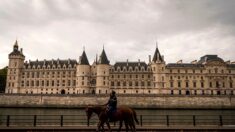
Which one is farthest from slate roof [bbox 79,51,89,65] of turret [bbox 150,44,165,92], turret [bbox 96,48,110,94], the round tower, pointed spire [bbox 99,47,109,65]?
the round tower

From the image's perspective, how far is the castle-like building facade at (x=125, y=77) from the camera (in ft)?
274

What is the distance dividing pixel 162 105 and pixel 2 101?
30.4 metres

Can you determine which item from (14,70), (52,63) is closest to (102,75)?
(52,63)

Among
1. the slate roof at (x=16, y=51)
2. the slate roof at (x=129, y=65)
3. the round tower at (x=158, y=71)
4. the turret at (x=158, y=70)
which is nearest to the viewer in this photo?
the round tower at (x=158, y=71)

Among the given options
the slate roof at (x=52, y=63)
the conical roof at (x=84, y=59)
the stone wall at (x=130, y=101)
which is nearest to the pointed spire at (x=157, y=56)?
the conical roof at (x=84, y=59)

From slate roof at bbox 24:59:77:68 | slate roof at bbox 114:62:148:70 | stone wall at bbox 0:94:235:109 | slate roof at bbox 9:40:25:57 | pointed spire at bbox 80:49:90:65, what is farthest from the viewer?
slate roof at bbox 9:40:25:57

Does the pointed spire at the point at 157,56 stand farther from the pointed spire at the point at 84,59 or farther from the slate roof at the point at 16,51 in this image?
the slate roof at the point at 16,51

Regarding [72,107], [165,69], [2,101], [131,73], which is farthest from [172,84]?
[2,101]

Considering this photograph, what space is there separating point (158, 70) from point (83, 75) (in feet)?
81.2

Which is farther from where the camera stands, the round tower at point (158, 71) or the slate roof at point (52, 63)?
the slate roof at point (52, 63)

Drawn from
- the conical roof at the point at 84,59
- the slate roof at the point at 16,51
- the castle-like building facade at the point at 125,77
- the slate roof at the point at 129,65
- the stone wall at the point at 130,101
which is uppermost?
the slate roof at the point at 16,51

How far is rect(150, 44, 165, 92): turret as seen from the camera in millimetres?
83312

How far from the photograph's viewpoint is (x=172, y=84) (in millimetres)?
85562

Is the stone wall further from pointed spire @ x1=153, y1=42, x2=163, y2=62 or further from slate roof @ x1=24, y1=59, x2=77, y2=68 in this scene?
slate roof @ x1=24, y1=59, x2=77, y2=68
